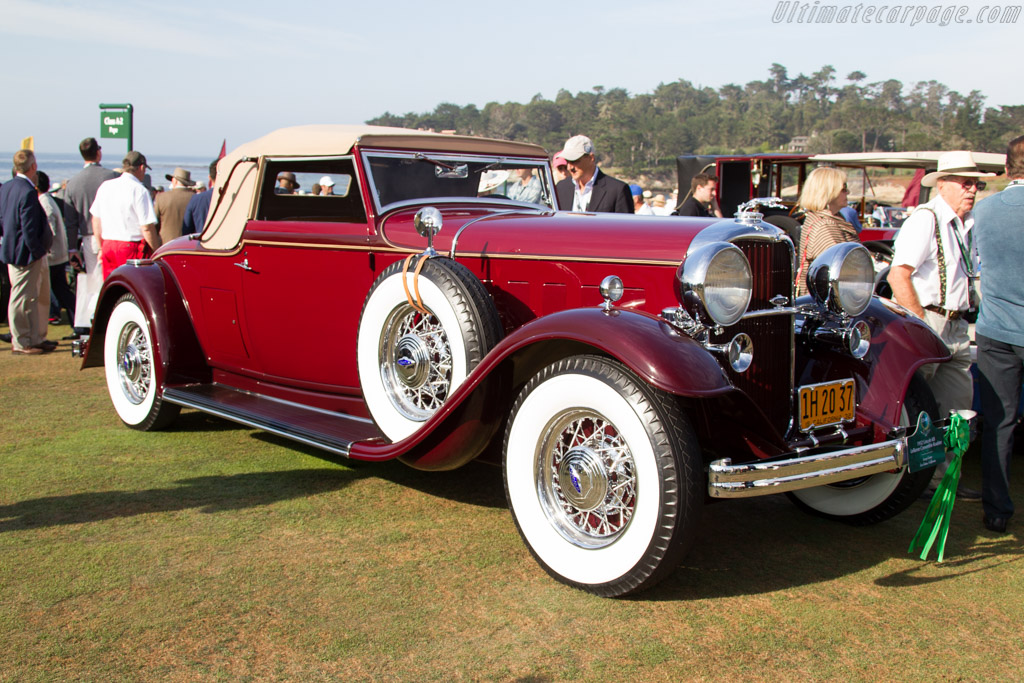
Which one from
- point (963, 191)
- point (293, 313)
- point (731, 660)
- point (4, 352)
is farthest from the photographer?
point (4, 352)

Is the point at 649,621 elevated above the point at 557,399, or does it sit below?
below

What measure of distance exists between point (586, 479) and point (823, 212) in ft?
9.27

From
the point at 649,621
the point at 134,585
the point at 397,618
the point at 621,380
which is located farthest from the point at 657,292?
the point at 134,585

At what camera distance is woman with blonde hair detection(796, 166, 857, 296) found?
503 cm

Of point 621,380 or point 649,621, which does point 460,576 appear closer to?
point 649,621

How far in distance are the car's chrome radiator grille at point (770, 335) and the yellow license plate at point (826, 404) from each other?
17 centimetres

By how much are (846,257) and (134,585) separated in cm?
313

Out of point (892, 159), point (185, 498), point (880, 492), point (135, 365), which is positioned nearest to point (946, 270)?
point (880, 492)

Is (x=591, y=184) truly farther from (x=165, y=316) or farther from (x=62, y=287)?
(x=62, y=287)

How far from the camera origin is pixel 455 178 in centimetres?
481

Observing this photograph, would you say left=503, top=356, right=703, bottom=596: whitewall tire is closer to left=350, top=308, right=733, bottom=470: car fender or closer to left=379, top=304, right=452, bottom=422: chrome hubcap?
left=350, top=308, right=733, bottom=470: car fender

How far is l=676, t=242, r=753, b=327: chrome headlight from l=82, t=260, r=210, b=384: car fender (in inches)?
133

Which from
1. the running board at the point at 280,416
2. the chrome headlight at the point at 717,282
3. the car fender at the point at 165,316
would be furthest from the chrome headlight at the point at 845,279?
the car fender at the point at 165,316

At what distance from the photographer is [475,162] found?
491 cm
